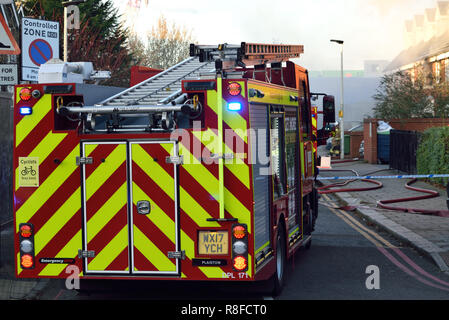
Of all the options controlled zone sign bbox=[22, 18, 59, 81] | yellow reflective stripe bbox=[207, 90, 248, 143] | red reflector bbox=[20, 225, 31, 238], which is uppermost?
controlled zone sign bbox=[22, 18, 59, 81]

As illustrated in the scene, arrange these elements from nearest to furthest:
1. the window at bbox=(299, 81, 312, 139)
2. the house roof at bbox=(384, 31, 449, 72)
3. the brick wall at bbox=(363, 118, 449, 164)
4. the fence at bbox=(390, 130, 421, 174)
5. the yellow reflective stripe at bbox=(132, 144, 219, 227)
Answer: the yellow reflective stripe at bbox=(132, 144, 219, 227), the window at bbox=(299, 81, 312, 139), the fence at bbox=(390, 130, 421, 174), the brick wall at bbox=(363, 118, 449, 164), the house roof at bbox=(384, 31, 449, 72)

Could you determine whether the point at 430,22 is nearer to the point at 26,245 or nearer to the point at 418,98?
the point at 418,98

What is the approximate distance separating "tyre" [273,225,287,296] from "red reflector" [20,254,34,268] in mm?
2732

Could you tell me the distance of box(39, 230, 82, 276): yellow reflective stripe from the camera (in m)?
7.70

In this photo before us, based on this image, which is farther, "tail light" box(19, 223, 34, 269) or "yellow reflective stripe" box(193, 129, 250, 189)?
"tail light" box(19, 223, 34, 269)

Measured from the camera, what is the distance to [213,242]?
7426 mm

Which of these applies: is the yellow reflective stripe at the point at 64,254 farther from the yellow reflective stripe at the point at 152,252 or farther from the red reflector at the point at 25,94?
the red reflector at the point at 25,94

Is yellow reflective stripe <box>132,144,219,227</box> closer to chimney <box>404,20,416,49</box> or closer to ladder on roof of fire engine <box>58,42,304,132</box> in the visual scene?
ladder on roof of fire engine <box>58,42,304,132</box>

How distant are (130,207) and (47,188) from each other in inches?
36.1

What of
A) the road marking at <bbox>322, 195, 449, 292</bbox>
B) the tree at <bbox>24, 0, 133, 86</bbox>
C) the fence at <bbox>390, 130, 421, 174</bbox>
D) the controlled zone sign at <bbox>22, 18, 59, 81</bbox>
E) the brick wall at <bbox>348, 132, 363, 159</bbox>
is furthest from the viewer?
the brick wall at <bbox>348, 132, 363, 159</bbox>

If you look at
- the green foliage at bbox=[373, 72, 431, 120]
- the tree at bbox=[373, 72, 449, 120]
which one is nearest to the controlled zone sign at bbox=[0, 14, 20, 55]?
the tree at bbox=[373, 72, 449, 120]

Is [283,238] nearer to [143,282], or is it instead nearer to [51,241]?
[143,282]

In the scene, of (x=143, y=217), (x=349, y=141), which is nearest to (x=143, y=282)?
(x=143, y=217)

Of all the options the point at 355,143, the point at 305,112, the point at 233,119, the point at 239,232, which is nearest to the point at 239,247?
the point at 239,232
